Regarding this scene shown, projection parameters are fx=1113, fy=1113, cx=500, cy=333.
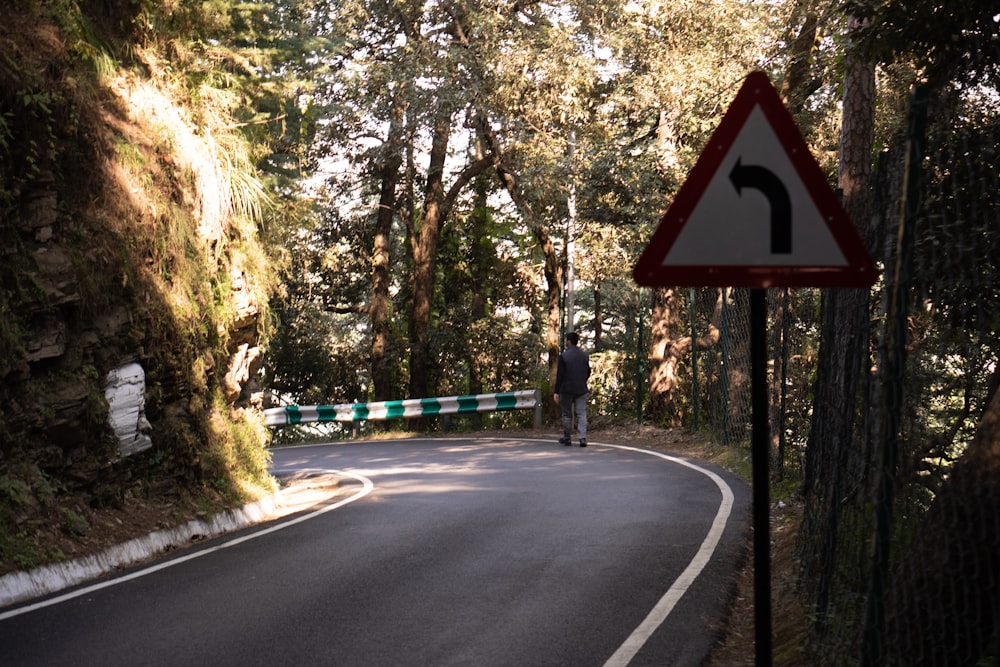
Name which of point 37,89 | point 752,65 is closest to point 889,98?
point 752,65

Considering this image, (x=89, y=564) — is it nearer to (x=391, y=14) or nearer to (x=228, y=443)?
(x=228, y=443)

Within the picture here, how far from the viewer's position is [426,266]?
30.0m

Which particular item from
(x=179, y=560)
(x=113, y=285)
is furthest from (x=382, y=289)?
(x=179, y=560)

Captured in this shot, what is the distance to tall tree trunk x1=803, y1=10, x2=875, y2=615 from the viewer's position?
6453mm

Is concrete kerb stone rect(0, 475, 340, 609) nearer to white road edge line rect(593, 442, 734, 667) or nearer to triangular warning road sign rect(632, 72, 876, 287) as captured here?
white road edge line rect(593, 442, 734, 667)

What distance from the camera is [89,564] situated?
364 inches

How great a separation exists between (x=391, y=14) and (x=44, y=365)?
17.9m

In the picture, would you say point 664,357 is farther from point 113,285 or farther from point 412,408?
point 113,285

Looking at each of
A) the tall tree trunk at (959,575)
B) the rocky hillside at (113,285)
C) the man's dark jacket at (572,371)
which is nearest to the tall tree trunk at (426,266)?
the man's dark jacket at (572,371)

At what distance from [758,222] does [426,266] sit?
2643 cm

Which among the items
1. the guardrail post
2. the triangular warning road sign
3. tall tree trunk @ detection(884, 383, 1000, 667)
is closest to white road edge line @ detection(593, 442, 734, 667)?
tall tree trunk @ detection(884, 383, 1000, 667)

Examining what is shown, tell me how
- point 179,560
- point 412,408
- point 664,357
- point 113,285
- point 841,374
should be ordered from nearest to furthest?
point 841,374, point 179,560, point 113,285, point 664,357, point 412,408

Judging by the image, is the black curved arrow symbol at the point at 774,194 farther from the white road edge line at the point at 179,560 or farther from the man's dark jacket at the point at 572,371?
the man's dark jacket at the point at 572,371

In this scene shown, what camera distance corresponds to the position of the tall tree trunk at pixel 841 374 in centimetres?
645
